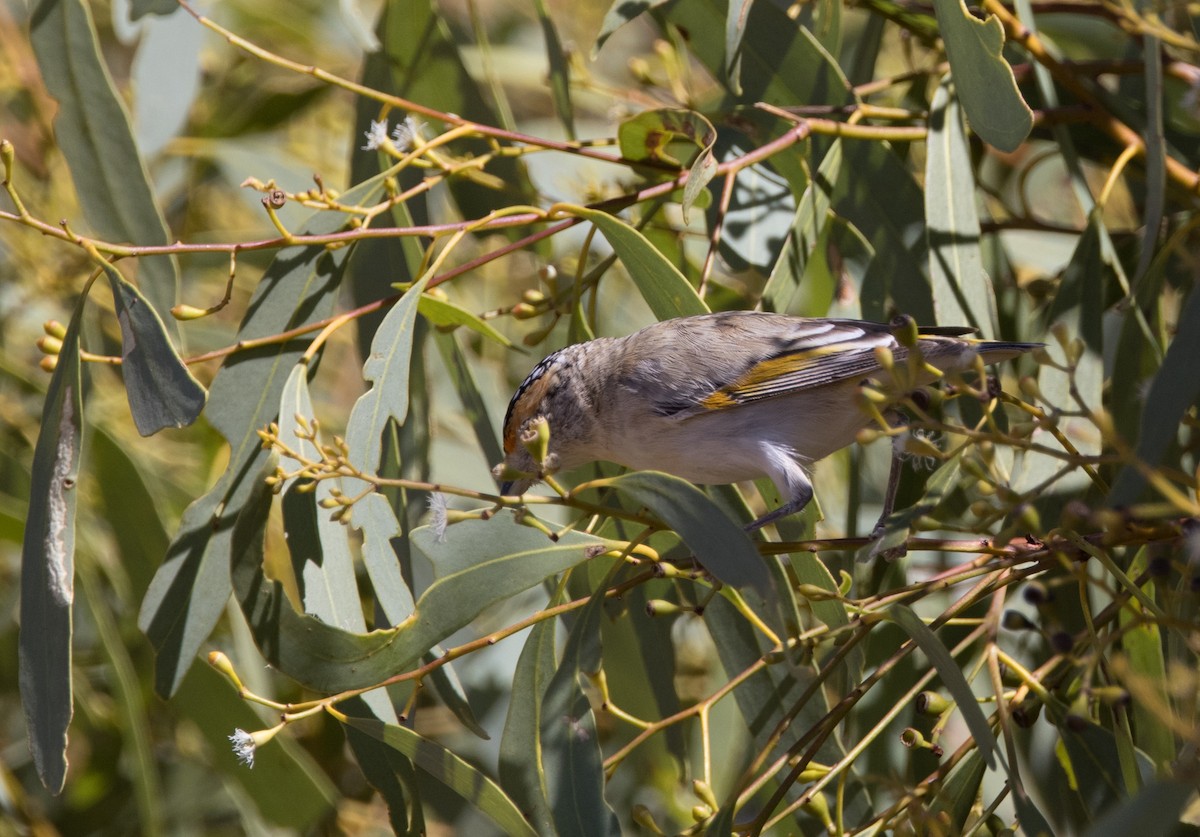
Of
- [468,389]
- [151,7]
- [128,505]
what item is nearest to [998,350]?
[468,389]

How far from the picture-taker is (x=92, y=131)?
2.65 metres

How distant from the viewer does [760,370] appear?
2365 millimetres

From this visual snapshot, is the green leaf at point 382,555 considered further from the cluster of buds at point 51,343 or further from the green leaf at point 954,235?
the green leaf at point 954,235

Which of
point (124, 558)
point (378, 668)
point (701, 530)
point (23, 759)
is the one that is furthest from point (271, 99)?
point (701, 530)

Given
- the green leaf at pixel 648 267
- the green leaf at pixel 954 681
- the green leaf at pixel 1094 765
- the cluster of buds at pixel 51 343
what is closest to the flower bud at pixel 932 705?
the green leaf at pixel 954 681

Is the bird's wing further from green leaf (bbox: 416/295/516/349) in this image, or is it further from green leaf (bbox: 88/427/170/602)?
green leaf (bbox: 88/427/170/602)

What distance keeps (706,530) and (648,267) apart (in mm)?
685

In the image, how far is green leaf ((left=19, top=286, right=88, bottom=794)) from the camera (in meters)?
2.05

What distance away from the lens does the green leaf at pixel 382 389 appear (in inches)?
77.1

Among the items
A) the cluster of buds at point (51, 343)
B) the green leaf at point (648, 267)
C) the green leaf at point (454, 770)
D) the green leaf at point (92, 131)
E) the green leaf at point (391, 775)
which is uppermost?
the green leaf at point (92, 131)

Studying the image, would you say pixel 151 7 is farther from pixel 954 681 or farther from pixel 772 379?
pixel 954 681

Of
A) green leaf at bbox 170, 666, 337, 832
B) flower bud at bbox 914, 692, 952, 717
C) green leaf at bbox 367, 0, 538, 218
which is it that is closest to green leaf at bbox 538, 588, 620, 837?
flower bud at bbox 914, 692, 952, 717

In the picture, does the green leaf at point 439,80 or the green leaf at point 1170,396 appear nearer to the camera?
the green leaf at point 1170,396

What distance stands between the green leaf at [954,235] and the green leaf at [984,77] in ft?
1.22
